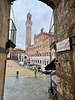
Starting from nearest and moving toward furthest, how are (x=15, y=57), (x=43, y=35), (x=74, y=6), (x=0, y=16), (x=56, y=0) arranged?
(x=74, y=6), (x=0, y=16), (x=56, y=0), (x=43, y=35), (x=15, y=57)

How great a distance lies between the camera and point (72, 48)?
245 cm

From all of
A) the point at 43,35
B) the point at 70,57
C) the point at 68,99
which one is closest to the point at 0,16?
the point at 70,57

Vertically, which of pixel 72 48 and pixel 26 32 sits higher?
pixel 26 32

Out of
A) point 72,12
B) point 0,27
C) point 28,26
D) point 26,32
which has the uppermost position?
point 28,26

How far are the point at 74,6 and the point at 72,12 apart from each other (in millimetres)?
199

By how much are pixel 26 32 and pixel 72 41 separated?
160ft

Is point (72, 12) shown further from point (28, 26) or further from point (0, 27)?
point (28, 26)

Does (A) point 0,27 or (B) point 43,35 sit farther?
(B) point 43,35

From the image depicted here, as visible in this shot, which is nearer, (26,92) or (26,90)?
(26,92)

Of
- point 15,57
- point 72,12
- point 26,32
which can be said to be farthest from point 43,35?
point 15,57

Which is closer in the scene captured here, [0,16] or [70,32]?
[70,32]

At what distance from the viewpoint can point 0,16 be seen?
9.02 ft

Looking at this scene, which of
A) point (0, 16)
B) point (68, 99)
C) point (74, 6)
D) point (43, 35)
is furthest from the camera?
point (43, 35)

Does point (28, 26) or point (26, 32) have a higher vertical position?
point (28, 26)
